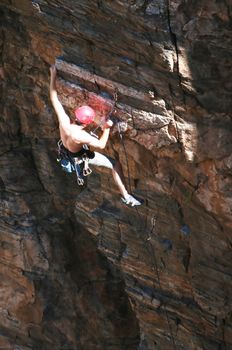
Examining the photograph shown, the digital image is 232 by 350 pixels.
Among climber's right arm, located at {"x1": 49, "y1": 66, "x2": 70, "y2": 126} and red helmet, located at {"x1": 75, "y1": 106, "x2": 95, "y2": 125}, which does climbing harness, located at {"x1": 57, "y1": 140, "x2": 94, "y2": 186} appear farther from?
red helmet, located at {"x1": 75, "y1": 106, "x2": 95, "y2": 125}

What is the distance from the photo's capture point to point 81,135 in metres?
9.93

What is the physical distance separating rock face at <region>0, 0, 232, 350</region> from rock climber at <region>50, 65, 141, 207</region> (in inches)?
17.4

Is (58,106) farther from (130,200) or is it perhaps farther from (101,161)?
(130,200)

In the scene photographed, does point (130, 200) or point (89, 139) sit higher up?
point (89, 139)

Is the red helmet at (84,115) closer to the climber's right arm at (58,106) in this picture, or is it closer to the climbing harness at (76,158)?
the climber's right arm at (58,106)

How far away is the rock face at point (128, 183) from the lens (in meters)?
9.95

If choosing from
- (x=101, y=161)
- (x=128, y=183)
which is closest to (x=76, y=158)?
(x=101, y=161)

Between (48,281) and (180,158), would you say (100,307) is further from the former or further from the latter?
(180,158)

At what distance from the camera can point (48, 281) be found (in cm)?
1473

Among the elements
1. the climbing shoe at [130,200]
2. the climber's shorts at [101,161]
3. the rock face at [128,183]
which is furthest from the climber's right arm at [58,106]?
the climbing shoe at [130,200]

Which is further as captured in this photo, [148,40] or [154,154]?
[154,154]

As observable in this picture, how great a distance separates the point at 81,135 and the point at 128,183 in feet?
6.53

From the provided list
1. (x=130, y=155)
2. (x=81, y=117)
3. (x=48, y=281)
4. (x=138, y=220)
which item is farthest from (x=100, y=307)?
(x=81, y=117)

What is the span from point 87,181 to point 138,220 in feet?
3.98
